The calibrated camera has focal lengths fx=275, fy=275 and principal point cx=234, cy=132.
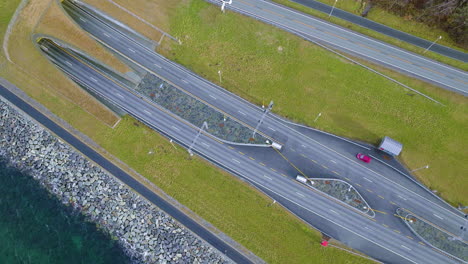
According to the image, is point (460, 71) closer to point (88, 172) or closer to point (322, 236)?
point (322, 236)

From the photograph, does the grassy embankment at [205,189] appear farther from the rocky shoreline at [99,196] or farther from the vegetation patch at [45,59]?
the rocky shoreline at [99,196]

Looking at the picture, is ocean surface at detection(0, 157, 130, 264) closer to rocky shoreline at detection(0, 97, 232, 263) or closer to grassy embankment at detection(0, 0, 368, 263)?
rocky shoreline at detection(0, 97, 232, 263)

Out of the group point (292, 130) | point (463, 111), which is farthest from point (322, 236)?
point (463, 111)

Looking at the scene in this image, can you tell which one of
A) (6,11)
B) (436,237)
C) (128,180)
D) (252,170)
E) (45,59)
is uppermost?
(436,237)

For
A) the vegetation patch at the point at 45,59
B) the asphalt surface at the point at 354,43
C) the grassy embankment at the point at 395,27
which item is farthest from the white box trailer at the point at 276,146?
the vegetation patch at the point at 45,59

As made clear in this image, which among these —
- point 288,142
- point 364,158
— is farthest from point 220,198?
point 364,158

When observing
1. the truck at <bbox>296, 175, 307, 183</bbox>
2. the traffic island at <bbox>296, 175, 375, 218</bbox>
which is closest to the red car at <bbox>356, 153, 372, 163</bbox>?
the traffic island at <bbox>296, 175, 375, 218</bbox>

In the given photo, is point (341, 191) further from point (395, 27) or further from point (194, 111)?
point (395, 27)
